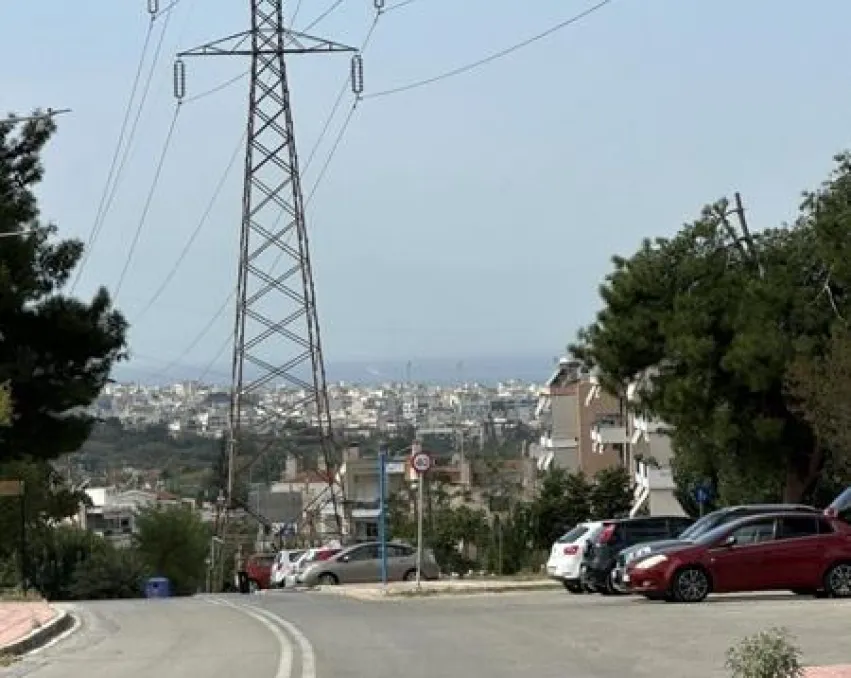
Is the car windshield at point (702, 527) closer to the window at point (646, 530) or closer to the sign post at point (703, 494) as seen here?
the window at point (646, 530)

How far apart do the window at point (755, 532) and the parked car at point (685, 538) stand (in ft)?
2.87

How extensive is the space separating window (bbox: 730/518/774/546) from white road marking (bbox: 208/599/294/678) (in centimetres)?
802

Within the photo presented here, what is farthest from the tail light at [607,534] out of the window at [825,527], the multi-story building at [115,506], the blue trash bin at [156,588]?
the multi-story building at [115,506]

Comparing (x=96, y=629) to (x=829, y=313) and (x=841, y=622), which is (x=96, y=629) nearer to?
(x=841, y=622)

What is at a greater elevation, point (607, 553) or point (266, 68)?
point (266, 68)

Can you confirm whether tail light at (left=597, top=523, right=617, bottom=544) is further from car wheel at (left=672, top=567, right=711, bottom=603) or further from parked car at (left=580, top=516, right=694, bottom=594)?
car wheel at (left=672, top=567, right=711, bottom=603)

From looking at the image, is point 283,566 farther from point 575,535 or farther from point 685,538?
→ point 685,538

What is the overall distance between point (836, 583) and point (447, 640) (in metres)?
9.60

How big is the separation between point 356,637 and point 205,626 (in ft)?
15.3

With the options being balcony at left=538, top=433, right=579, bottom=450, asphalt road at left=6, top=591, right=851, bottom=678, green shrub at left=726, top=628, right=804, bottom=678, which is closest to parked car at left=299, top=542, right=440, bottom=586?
asphalt road at left=6, top=591, right=851, bottom=678

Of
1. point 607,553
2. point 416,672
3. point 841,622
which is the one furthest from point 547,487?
point 416,672

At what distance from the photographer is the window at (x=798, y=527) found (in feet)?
89.4

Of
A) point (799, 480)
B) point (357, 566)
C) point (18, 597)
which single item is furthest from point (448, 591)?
point (357, 566)

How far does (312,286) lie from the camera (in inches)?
1939
